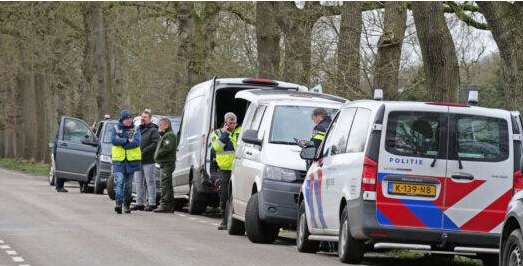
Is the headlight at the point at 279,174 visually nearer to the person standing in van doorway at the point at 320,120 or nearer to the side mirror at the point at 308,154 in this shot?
the person standing in van doorway at the point at 320,120

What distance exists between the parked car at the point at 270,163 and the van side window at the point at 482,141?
3.91 meters

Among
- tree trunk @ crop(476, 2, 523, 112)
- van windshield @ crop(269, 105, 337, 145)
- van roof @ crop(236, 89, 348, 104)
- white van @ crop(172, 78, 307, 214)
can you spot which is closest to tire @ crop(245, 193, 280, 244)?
van windshield @ crop(269, 105, 337, 145)

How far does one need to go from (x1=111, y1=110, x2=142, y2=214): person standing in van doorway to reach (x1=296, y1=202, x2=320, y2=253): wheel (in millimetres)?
8184

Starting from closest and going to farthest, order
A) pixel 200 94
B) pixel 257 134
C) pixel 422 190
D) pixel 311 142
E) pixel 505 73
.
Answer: pixel 422 190
pixel 311 142
pixel 257 134
pixel 505 73
pixel 200 94

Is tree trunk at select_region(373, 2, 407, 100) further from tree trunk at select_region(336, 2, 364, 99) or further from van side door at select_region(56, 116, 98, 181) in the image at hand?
van side door at select_region(56, 116, 98, 181)

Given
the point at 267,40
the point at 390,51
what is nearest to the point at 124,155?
the point at 390,51

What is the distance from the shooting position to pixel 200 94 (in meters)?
24.1

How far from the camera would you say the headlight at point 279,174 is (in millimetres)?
17312

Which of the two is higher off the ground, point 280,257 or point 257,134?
point 257,134

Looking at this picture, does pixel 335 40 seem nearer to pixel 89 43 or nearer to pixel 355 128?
pixel 355 128

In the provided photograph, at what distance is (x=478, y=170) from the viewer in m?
13.7

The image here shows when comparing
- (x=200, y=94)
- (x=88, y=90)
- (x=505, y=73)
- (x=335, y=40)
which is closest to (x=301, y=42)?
(x=335, y=40)

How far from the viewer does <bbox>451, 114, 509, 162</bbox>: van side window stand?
13750 millimetres

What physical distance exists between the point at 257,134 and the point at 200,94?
5929 millimetres
